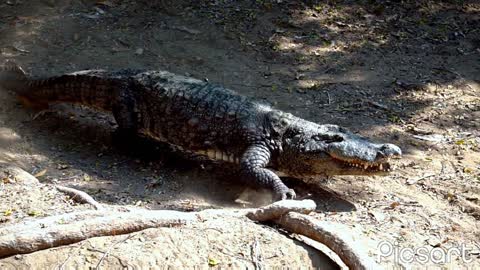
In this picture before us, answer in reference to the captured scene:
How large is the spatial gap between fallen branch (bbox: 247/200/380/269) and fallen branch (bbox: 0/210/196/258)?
0.55 meters

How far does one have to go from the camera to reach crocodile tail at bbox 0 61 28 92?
261 inches

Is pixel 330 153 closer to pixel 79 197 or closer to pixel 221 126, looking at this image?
pixel 221 126

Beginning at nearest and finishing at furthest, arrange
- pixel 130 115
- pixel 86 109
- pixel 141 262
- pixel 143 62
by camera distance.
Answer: pixel 141 262, pixel 130 115, pixel 86 109, pixel 143 62

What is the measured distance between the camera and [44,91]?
6547mm

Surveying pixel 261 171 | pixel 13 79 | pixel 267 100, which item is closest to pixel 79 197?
pixel 261 171

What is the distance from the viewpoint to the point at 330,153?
551 centimetres

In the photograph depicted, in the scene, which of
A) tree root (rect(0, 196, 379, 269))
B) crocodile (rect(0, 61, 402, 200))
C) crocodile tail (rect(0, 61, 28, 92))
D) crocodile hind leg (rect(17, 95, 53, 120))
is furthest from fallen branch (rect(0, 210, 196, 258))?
crocodile tail (rect(0, 61, 28, 92))

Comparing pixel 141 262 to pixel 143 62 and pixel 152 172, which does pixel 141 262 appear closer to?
pixel 152 172

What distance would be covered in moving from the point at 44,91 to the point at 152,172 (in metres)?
1.69

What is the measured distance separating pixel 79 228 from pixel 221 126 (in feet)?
7.64

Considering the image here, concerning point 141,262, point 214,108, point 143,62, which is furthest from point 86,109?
point 141,262

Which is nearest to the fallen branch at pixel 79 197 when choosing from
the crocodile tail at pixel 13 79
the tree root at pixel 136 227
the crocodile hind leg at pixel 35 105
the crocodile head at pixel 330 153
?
the tree root at pixel 136 227

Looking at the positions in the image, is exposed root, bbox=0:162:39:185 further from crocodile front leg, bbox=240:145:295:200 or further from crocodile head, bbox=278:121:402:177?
crocodile head, bbox=278:121:402:177

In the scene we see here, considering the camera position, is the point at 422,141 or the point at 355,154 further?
the point at 422,141
